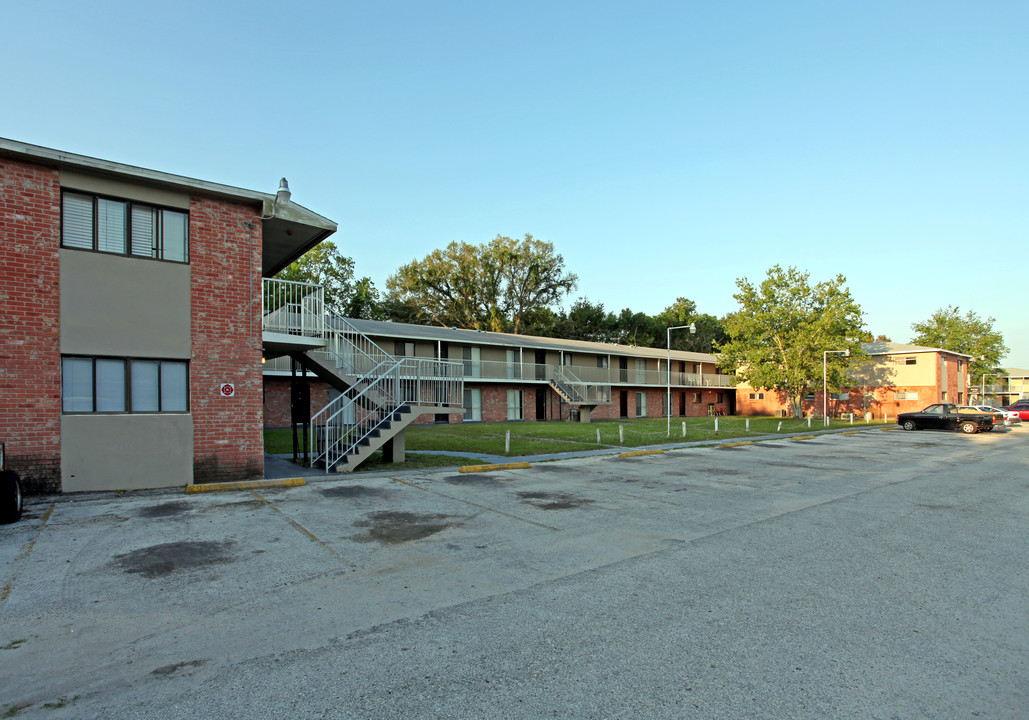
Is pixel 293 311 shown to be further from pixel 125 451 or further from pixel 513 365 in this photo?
pixel 513 365

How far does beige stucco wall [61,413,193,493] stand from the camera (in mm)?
10688

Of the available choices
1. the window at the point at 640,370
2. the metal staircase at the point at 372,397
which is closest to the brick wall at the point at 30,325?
the metal staircase at the point at 372,397

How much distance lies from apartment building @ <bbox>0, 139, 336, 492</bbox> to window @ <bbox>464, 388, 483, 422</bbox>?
2303 cm

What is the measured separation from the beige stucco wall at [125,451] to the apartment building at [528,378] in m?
16.2

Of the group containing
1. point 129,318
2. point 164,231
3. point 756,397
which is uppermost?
point 164,231

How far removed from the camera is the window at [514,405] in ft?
123

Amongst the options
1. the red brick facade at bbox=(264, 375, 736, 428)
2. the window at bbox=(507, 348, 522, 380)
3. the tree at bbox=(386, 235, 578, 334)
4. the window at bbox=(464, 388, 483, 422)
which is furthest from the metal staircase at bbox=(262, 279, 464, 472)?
the tree at bbox=(386, 235, 578, 334)

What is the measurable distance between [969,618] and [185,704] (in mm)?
6063

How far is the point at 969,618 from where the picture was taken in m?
4.89

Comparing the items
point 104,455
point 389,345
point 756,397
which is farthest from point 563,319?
point 104,455

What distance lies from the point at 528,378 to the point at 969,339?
59034mm

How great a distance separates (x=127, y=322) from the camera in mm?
11375

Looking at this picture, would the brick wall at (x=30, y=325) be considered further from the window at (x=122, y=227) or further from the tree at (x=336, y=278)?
the tree at (x=336, y=278)

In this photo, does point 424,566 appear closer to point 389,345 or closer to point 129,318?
point 129,318
